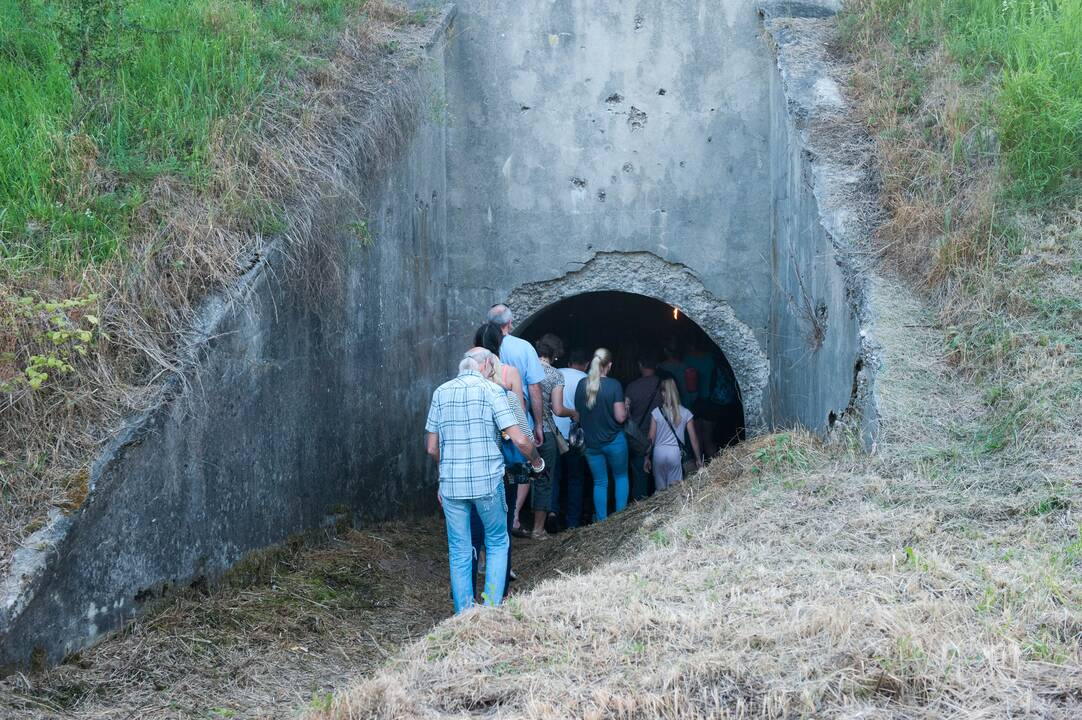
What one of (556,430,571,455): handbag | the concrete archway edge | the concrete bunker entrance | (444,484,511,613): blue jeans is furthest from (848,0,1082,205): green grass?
the concrete bunker entrance

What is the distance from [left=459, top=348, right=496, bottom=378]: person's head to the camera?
19.2 feet

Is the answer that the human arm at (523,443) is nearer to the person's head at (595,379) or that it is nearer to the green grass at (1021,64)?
the person's head at (595,379)

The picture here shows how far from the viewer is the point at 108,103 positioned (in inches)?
260

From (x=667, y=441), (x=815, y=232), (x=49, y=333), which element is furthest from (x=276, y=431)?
(x=815, y=232)

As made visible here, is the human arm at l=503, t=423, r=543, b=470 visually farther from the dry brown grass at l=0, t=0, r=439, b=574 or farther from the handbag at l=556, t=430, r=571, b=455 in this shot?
the handbag at l=556, t=430, r=571, b=455

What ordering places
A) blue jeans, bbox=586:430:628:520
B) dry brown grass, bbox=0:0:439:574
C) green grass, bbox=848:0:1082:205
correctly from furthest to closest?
blue jeans, bbox=586:430:628:520 < green grass, bbox=848:0:1082:205 < dry brown grass, bbox=0:0:439:574

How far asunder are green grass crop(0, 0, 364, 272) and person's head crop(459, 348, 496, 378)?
1.93 meters

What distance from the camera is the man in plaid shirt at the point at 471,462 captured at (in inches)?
222

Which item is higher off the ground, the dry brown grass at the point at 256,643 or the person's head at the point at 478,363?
the person's head at the point at 478,363

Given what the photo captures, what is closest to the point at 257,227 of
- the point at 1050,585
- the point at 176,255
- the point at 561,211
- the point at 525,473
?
the point at 176,255

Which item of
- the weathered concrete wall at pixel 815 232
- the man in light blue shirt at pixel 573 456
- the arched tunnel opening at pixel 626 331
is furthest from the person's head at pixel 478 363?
the arched tunnel opening at pixel 626 331

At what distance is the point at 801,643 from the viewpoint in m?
3.48

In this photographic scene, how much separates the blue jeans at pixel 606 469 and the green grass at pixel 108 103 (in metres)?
3.80

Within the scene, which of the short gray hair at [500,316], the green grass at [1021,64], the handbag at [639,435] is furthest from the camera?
the handbag at [639,435]
